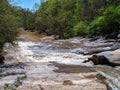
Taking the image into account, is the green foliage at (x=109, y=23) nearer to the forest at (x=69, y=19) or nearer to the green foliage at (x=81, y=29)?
the forest at (x=69, y=19)

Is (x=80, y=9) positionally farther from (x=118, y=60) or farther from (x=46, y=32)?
(x=118, y=60)

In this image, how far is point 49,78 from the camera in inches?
612

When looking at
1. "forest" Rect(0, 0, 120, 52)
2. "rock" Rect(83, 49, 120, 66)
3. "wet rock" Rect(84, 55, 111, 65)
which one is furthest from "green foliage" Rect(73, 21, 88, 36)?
"wet rock" Rect(84, 55, 111, 65)

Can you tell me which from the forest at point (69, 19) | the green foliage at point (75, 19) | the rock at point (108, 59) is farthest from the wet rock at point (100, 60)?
the green foliage at point (75, 19)

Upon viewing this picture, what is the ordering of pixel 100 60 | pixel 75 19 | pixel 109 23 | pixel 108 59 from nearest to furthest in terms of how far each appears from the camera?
pixel 108 59 < pixel 100 60 < pixel 109 23 < pixel 75 19

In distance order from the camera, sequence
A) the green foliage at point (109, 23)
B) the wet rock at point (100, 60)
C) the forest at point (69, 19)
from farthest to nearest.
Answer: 1. the green foliage at point (109, 23)
2. the forest at point (69, 19)
3. the wet rock at point (100, 60)

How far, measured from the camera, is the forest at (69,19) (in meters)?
22.7

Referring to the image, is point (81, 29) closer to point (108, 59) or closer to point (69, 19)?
point (69, 19)

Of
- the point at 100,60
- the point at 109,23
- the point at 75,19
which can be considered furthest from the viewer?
the point at 75,19

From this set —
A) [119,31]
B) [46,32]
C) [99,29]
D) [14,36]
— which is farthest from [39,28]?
[14,36]

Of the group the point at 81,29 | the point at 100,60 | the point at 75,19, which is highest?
the point at 100,60

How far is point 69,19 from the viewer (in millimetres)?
79625

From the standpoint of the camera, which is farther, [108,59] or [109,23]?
[109,23]

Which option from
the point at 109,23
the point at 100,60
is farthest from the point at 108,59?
the point at 109,23
